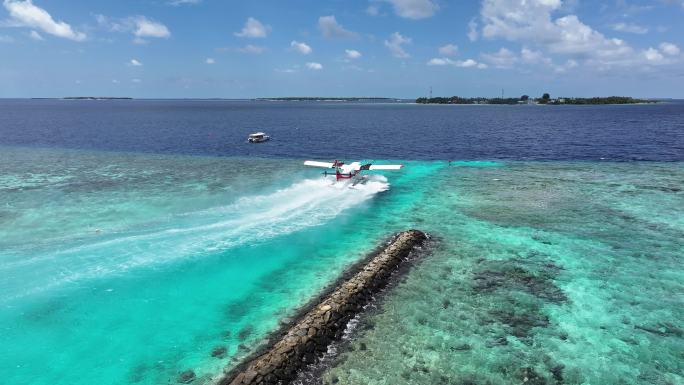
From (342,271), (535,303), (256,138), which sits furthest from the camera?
(256,138)

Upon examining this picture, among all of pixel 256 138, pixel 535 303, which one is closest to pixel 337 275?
pixel 535 303

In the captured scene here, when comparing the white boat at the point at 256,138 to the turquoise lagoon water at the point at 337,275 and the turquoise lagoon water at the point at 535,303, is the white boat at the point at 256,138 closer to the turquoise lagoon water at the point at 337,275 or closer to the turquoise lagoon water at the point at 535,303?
the turquoise lagoon water at the point at 337,275

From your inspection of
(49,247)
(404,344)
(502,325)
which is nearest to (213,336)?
(404,344)

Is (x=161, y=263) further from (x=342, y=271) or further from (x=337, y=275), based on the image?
(x=342, y=271)

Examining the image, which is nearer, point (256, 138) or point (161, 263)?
point (161, 263)

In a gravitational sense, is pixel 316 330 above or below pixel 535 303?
above

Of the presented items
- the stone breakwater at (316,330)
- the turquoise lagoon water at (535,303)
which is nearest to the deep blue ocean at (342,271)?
the turquoise lagoon water at (535,303)

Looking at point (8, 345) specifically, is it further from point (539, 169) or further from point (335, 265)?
point (539, 169)
